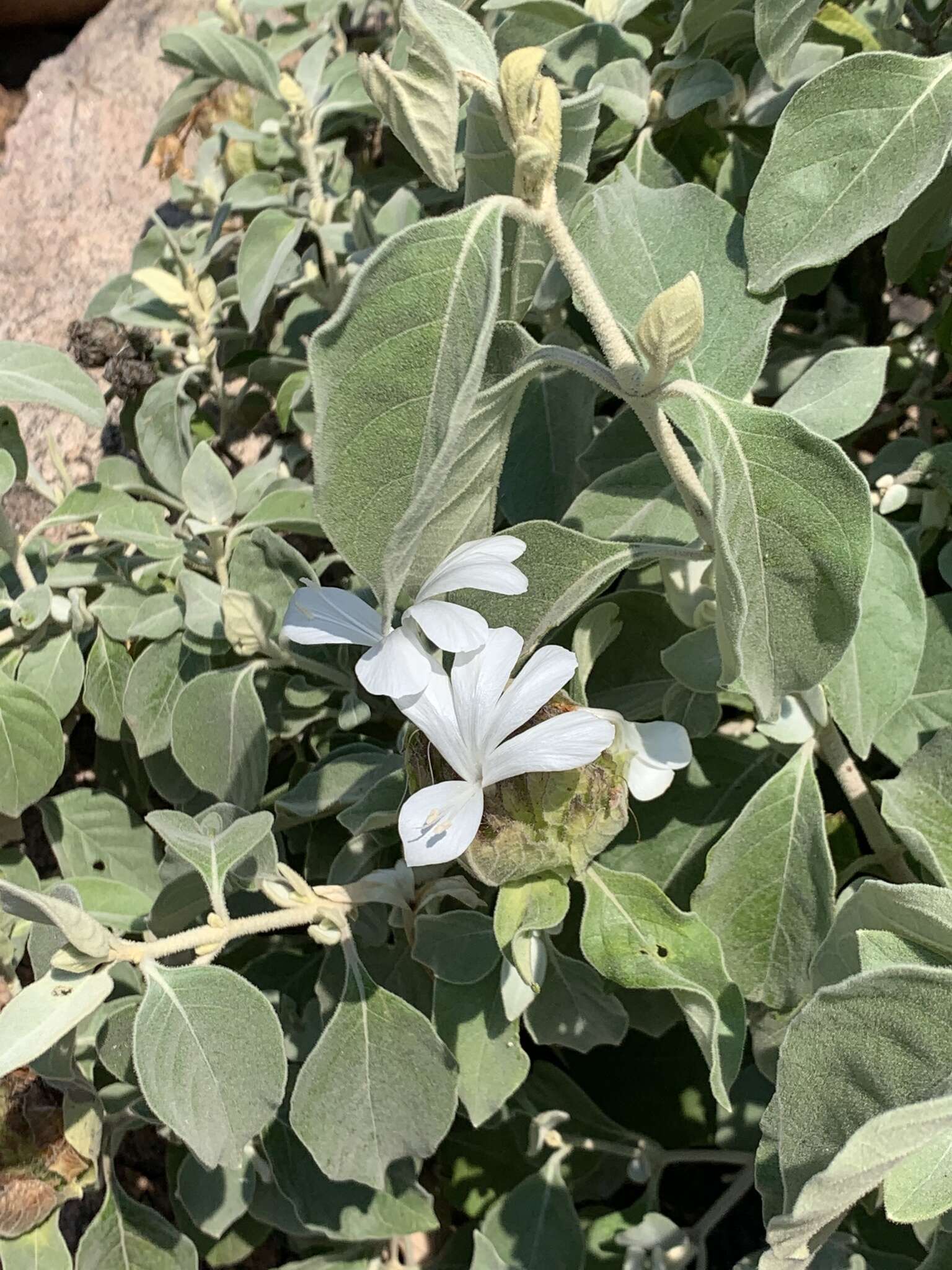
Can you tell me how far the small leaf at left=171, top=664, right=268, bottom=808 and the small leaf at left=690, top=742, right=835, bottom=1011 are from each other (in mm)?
457

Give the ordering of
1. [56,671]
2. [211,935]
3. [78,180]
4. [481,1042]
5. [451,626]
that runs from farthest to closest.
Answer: [78,180]
[56,671]
[481,1042]
[211,935]
[451,626]

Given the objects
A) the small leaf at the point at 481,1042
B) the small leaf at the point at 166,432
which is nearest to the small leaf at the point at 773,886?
the small leaf at the point at 481,1042

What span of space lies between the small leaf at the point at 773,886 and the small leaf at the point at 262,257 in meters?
0.90

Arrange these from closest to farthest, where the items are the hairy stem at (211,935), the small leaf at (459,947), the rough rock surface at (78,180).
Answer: the hairy stem at (211,935) → the small leaf at (459,947) → the rough rock surface at (78,180)

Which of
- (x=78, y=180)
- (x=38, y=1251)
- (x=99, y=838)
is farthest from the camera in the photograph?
(x=78, y=180)

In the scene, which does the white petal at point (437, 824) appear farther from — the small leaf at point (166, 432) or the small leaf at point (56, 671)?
the small leaf at point (166, 432)

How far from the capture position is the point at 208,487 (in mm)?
1229

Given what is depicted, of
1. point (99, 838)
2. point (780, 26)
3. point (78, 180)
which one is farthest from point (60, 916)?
point (78, 180)

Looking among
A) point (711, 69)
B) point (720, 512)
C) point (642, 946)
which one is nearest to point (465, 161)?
point (720, 512)

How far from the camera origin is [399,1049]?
96 cm

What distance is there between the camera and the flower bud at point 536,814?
2.50ft

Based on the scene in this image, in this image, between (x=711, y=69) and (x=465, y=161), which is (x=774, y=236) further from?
(x=711, y=69)

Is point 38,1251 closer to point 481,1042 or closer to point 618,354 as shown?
point 481,1042

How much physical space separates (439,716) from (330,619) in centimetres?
14
